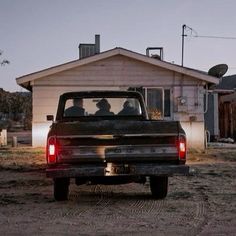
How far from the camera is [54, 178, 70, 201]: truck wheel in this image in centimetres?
851

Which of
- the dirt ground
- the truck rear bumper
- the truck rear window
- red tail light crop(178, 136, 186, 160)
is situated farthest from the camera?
the truck rear window

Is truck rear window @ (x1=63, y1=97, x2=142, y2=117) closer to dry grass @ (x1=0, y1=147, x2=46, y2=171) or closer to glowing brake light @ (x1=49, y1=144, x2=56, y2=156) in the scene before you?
glowing brake light @ (x1=49, y1=144, x2=56, y2=156)

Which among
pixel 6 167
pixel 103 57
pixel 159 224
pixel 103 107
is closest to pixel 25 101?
pixel 103 57

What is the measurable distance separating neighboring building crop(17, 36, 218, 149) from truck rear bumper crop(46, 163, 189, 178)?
38.8 feet

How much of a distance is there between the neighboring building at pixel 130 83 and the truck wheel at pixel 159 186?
11.2m

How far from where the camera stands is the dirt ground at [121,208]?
6684 mm

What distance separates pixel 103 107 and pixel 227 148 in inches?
436

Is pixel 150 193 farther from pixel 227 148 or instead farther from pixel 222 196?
pixel 227 148

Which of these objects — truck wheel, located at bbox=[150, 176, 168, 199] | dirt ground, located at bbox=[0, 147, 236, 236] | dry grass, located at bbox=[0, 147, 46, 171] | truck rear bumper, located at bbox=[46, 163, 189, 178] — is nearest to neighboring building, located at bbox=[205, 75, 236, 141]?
dry grass, located at bbox=[0, 147, 46, 171]

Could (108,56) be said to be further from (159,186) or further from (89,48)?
(159,186)

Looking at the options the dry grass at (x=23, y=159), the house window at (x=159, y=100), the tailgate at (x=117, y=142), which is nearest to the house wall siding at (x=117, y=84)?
the house window at (x=159, y=100)

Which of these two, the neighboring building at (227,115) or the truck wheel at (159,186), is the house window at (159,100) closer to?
the neighboring building at (227,115)

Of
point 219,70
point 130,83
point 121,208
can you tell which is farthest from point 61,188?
point 219,70

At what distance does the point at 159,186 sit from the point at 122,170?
1.06m
